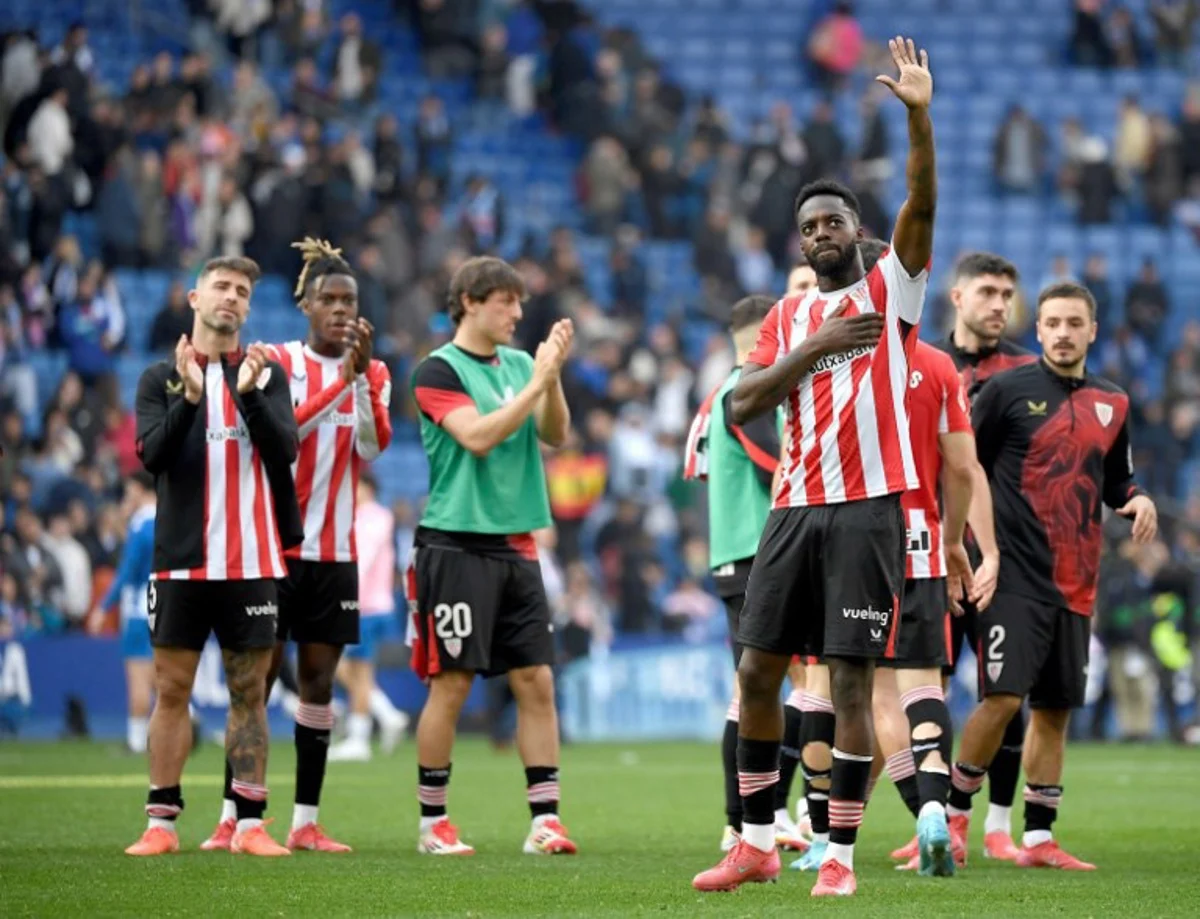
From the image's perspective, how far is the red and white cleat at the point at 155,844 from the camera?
30.8 ft

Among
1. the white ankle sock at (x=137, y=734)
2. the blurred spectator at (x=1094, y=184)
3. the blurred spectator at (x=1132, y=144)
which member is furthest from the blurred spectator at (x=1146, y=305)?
the white ankle sock at (x=137, y=734)

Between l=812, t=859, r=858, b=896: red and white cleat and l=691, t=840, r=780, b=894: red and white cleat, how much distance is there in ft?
0.99

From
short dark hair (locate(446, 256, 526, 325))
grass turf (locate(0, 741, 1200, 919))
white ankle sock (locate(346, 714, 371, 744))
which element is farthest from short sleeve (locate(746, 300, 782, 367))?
white ankle sock (locate(346, 714, 371, 744))

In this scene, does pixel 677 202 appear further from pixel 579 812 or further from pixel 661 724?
pixel 579 812

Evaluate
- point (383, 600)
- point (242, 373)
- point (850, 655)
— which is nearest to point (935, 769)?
point (850, 655)

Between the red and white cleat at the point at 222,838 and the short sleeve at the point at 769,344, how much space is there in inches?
132

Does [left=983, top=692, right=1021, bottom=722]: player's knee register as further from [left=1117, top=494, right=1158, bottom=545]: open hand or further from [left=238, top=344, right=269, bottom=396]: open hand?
[left=238, top=344, right=269, bottom=396]: open hand

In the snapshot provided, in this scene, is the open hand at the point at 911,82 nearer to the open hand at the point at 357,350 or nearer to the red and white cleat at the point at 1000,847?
the open hand at the point at 357,350

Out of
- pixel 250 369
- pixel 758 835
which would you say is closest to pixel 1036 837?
pixel 758 835

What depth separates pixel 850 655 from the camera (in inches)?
309

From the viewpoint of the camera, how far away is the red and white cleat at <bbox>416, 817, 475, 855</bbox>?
386 inches

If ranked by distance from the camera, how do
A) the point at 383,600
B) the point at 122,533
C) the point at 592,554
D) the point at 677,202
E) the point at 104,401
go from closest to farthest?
the point at 383,600, the point at 122,533, the point at 104,401, the point at 592,554, the point at 677,202

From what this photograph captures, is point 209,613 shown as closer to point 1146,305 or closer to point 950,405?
point 950,405

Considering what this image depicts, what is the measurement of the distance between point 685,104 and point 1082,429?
→ 22.1 m
